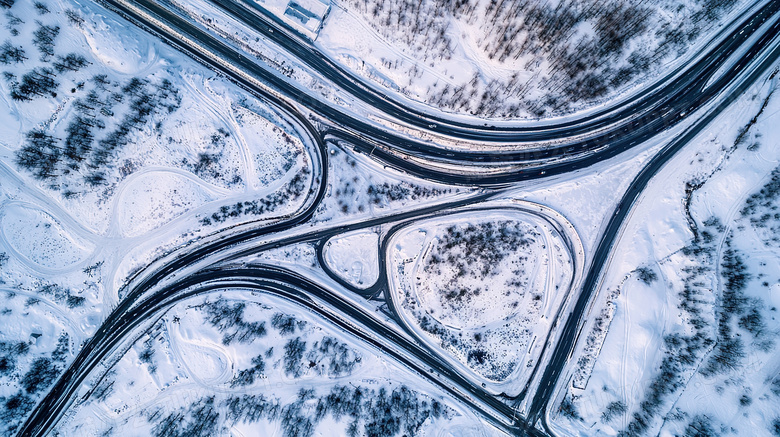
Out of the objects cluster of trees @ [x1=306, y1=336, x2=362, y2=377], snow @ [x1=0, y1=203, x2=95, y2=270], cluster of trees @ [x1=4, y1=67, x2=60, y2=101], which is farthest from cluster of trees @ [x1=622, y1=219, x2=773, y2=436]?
cluster of trees @ [x1=4, y1=67, x2=60, y2=101]

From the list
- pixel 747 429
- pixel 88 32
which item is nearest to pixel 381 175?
pixel 88 32

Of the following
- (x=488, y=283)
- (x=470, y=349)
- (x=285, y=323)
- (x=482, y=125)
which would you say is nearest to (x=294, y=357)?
(x=285, y=323)

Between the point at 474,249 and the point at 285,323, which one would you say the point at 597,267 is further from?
the point at 285,323

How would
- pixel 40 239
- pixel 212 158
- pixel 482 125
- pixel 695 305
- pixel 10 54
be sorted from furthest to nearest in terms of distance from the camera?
pixel 482 125, pixel 212 158, pixel 695 305, pixel 40 239, pixel 10 54

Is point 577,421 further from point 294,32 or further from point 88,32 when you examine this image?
point 88,32

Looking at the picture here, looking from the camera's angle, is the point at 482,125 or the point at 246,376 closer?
the point at 246,376
